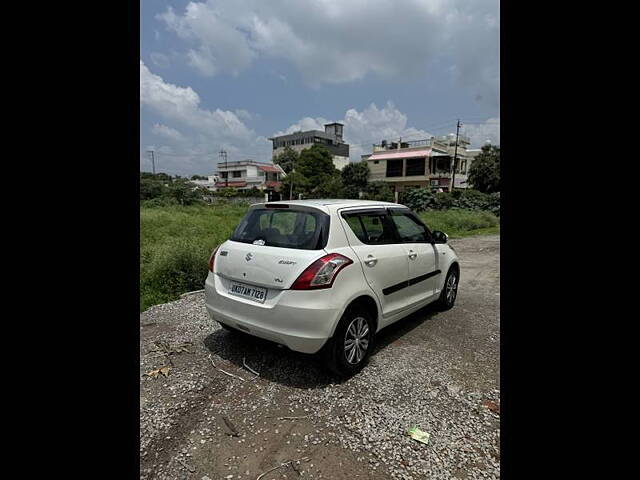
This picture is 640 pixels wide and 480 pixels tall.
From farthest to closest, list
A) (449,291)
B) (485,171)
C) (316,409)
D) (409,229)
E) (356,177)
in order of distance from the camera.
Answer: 1. (356,177)
2. (485,171)
3. (449,291)
4. (409,229)
5. (316,409)

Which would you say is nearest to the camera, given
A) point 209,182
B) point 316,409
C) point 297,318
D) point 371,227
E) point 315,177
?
point 316,409

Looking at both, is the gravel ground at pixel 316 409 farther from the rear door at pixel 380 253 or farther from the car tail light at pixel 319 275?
the car tail light at pixel 319 275

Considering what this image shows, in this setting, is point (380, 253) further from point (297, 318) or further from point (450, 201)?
point (450, 201)

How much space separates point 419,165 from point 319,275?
43.2 metres

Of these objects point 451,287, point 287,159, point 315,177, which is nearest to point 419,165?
point 315,177

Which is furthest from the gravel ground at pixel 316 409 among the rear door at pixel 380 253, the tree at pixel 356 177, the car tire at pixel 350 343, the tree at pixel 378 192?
the tree at pixel 356 177

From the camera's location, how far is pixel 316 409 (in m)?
3.03

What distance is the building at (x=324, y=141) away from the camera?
76750 millimetres

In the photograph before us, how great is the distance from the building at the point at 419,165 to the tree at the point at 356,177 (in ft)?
7.48

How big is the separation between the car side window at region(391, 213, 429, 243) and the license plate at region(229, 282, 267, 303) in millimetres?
1802
